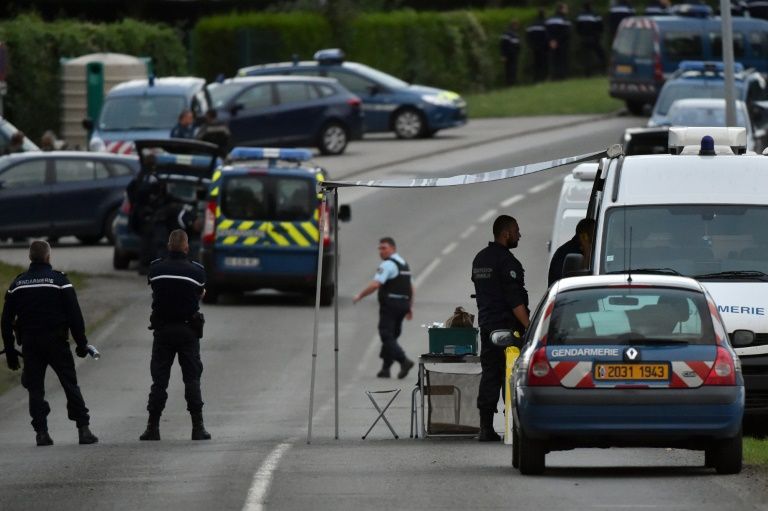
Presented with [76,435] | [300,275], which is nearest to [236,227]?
[300,275]

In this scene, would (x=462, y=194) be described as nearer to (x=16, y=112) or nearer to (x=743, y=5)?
(x=16, y=112)

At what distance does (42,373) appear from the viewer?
58.5ft

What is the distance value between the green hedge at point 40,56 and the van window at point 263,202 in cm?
1691

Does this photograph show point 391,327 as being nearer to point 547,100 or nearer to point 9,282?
point 9,282

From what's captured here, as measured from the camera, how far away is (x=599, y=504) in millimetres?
12000

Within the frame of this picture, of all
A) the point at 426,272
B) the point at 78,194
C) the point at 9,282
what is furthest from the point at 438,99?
Answer: the point at 9,282

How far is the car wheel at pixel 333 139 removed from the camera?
140 ft

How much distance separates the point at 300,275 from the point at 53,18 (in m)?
28.0

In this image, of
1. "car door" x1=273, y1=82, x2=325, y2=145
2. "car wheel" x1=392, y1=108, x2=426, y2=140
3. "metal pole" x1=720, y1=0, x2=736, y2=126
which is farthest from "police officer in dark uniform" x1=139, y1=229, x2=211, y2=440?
"car wheel" x1=392, y1=108, x2=426, y2=140

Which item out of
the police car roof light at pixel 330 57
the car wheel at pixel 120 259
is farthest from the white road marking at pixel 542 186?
the car wheel at pixel 120 259

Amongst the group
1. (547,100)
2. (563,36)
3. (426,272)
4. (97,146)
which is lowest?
(426,272)

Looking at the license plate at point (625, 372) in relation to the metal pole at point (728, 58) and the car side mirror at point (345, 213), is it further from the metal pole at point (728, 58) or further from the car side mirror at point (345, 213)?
the metal pole at point (728, 58)

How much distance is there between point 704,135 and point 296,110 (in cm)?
2416

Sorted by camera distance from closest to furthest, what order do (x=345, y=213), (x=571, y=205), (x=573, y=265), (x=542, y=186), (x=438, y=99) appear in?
(x=573, y=265), (x=571, y=205), (x=345, y=213), (x=542, y=186), (x=438, y=99)
